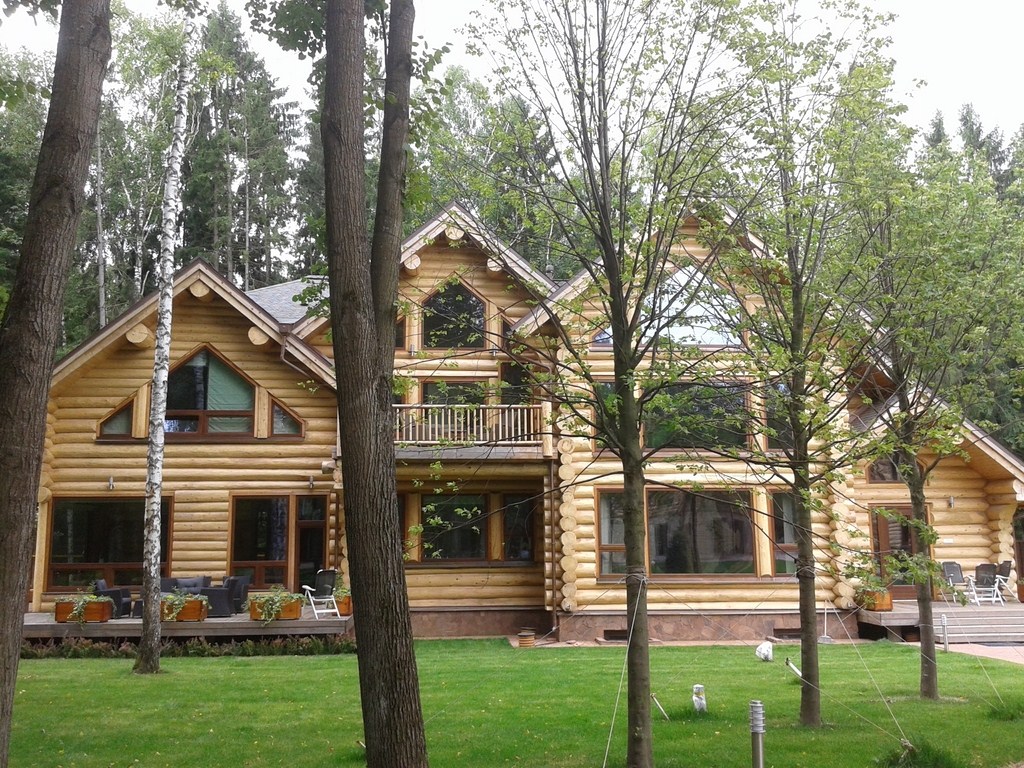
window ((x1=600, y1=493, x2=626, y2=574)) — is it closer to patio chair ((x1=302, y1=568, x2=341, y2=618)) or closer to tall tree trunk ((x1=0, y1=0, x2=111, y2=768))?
patio chair ((x1=302, y1=568, x2=341, y2=618))

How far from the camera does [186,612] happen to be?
16.2 metres

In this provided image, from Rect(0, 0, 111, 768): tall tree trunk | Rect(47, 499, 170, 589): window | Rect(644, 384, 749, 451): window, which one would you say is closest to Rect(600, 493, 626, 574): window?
Rect(47, 499, 170, 589): window

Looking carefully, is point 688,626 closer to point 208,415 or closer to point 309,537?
point 309,537

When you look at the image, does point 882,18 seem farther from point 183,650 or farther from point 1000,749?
point 183,650

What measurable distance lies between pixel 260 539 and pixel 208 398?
3094 mm

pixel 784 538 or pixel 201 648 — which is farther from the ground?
pixel 784 538

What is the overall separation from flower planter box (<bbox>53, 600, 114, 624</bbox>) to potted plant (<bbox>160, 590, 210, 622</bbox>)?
98cm

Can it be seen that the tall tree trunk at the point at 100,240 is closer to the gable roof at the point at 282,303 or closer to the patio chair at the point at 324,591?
the gable roof at the point at 282,303

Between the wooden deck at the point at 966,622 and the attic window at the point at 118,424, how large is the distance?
602 inches

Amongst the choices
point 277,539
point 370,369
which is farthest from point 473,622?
point 370,369

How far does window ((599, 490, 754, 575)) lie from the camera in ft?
60.7

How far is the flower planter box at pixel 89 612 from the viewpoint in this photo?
15977mm

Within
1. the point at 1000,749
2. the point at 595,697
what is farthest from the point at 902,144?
the point at 595,697

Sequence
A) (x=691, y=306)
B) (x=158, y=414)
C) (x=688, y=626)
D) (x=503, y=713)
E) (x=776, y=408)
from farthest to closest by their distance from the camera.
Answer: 1. (x=688, y=626)
2. (x=158, y=414)
3. (x=503, y=713)
4. (x=691, y=306)
5. (x=776, y=408)
